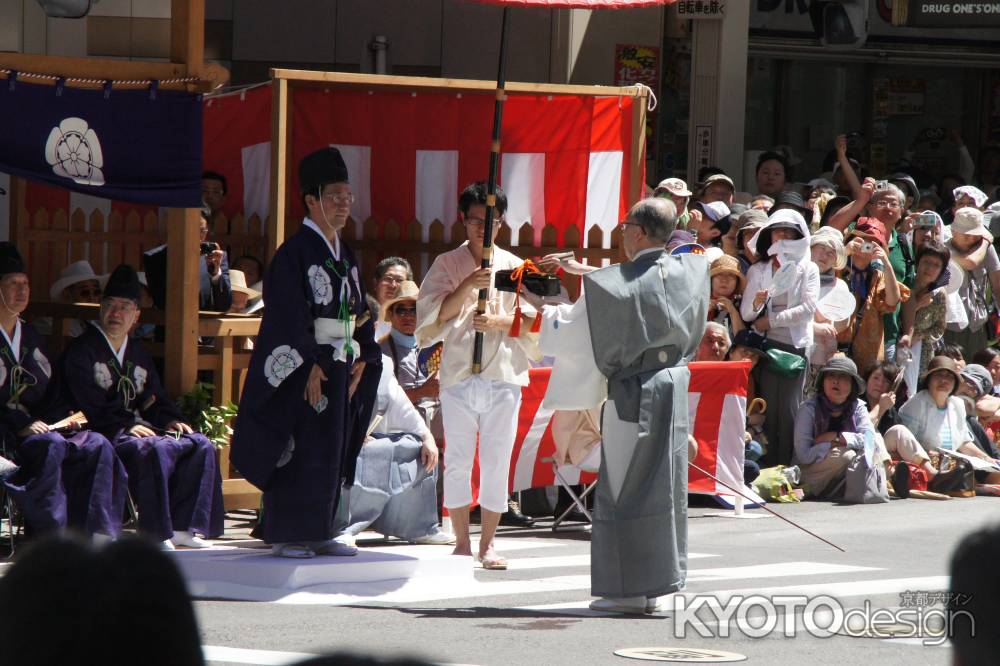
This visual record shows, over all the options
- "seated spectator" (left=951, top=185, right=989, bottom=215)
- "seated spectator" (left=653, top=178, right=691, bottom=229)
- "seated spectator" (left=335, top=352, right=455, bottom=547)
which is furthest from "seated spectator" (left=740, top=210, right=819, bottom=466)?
"seated spectator" (left=335, top=352, right=455, bottom=547)

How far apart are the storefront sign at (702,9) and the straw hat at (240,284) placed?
6790mm

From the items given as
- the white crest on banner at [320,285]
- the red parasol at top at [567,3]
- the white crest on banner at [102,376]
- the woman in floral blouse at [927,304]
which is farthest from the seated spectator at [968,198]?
the white crest on banner at [102,376]

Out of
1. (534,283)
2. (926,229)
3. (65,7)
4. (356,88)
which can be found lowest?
(534,283)

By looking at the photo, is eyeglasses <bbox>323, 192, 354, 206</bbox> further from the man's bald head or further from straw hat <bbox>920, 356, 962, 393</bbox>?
straw hat <bbox>920, 356, 962, 393</bbox>

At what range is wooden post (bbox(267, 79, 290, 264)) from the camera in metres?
8.82

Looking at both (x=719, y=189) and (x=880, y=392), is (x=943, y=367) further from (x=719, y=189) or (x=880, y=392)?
(x=719, y=189)

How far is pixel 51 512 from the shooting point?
7.42 meters

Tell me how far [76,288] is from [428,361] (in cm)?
207

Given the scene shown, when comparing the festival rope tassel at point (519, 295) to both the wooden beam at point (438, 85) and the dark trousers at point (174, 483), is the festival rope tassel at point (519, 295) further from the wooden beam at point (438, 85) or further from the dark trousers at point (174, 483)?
the wooden beam at point (438, 85)

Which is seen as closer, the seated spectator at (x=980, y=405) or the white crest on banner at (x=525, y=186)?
the white crest on banner at (x=525, y=186)

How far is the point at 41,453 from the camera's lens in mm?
7508

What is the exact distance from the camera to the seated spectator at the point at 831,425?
10586mm

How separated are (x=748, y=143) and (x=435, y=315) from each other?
9702mm

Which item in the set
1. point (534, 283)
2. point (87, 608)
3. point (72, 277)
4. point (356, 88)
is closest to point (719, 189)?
point (356, 88)
